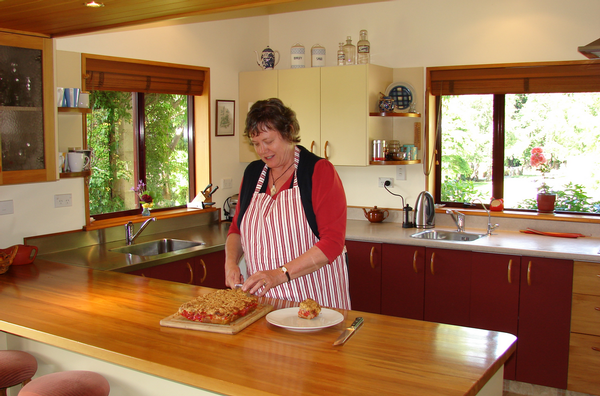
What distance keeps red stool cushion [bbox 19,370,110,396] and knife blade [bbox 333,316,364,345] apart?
81 centimetres

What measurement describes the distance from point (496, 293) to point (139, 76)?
2.76 metres

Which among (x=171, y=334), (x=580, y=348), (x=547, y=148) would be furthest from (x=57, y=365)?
(x=547, y=148)

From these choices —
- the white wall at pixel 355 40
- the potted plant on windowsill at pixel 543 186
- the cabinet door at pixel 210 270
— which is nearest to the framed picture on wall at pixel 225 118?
the white wall at pixel 355 40

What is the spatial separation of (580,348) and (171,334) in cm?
251

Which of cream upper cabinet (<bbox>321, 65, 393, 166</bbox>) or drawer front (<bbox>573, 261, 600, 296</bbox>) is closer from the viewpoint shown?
drawer front (<bbox>573, 261, 600, 296</bbox>)

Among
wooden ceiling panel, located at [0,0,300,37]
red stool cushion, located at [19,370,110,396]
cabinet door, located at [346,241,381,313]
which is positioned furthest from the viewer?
cabinet door, located at [346,241,381,313]

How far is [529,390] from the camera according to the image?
3.37 meters

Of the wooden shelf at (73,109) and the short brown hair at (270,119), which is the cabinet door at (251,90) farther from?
the short brown hair at (270,119)

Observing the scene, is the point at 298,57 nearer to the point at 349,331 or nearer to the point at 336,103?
the point at 336,103

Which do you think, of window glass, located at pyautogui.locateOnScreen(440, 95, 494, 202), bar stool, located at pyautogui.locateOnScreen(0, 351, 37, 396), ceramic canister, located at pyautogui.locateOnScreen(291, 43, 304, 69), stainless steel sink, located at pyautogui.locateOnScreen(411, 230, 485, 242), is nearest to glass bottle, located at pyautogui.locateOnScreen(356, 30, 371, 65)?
ceramic canister, located at pyautogui.locateOnScreen(291, 43, 304, 69)

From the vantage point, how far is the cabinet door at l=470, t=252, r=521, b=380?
335cm

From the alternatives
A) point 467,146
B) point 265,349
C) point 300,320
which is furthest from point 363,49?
point 265,349

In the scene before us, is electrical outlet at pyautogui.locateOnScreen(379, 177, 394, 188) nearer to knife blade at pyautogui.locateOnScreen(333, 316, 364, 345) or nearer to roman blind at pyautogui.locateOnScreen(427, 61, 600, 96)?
roman blind at pyautogui.locateOnScreen(427, 61, 600, 96)

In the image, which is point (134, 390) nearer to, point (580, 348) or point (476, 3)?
point (580, 348)
